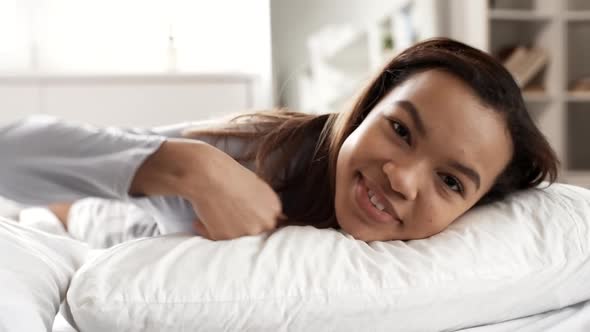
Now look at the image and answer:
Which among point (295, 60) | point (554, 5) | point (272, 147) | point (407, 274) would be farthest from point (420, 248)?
point (554, 5)

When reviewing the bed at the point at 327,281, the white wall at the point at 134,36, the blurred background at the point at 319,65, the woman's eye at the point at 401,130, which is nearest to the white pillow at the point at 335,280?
the bed at the point at 327,281

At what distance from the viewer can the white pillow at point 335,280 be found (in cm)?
73

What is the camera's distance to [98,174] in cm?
73

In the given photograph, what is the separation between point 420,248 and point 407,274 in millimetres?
79

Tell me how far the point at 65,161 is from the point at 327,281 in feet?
1.00

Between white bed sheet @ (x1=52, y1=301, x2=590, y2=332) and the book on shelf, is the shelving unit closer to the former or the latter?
the book on shelf

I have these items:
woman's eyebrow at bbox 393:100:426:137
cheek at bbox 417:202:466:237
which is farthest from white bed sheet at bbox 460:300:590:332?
woman's eyebrow at bbox 393:100:426:137

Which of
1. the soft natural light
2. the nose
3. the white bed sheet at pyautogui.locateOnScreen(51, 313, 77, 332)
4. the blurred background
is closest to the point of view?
the white bed sheet at pyautogui.locateOnScreen(51, 313, 77, 332)

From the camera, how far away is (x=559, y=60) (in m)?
3.05

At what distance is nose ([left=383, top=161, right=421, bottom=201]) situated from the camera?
2.96ft

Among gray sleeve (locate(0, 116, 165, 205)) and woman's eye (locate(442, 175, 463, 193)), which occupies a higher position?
gray sleeve (locate(0, 116, 165, 205))

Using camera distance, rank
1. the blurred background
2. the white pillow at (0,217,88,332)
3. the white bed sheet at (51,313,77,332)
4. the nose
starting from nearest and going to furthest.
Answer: the white pillow at (0,217,88,332) < the white bed sheet at (51,313,77,332) < the nose < the blurred background

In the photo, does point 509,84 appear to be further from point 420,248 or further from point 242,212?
point 242,212

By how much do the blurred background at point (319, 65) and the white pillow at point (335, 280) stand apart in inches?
81.2
